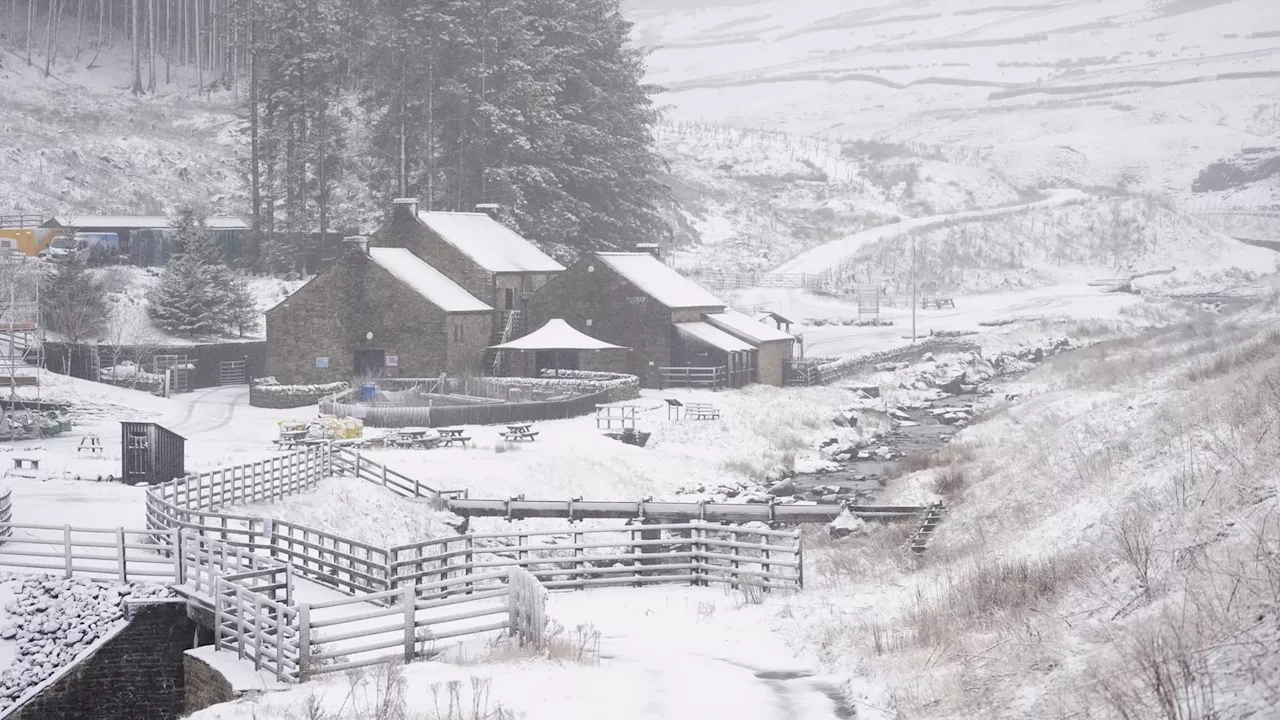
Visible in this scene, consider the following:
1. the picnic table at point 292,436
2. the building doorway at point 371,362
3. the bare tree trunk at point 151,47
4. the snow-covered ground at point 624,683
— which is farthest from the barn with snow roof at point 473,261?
the bare tree trunk at point 151,47

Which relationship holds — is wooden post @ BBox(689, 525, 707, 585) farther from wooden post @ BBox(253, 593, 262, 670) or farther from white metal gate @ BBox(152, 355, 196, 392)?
white metal gate @ BBox(152, 355, 196, 392)

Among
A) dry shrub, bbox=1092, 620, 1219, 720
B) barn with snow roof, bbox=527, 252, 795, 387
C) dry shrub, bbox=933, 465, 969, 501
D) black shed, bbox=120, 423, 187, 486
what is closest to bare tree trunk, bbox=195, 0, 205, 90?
barn with snow roof, bbox=527, 252, 795, 387

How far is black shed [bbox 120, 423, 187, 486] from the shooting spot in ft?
103


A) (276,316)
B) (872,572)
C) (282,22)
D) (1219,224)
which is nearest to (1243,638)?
(872,572)

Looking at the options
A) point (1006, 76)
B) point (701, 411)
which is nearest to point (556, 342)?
point (701, 411)

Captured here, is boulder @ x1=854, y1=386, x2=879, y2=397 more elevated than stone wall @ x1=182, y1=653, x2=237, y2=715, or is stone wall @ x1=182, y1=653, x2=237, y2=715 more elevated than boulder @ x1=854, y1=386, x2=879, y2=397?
boulder @ x1=854, y1=386, x2=879, y2=397

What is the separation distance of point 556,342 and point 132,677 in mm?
36537

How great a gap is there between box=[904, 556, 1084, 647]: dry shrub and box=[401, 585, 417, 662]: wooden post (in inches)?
236

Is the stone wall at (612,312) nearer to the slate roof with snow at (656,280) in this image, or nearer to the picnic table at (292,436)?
the slate roof with snow at (656,280)

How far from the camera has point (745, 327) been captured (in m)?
62.5

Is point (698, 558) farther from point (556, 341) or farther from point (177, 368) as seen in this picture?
point (177, 368)

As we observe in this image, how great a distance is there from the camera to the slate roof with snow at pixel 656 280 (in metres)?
61.2

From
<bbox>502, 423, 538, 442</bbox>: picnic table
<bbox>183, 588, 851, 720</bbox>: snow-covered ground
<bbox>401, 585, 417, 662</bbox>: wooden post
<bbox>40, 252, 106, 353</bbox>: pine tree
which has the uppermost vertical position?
<bbox>40, 252, 106, 353</bbox>: pine tree

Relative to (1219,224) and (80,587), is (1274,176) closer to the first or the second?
(1219,224)
